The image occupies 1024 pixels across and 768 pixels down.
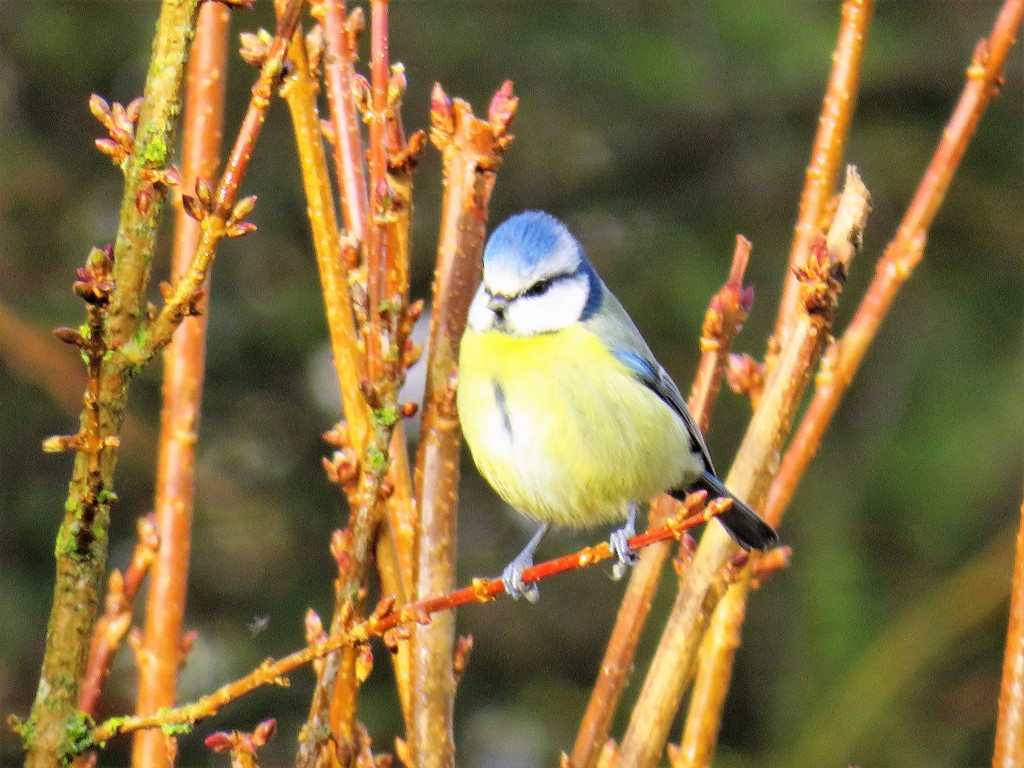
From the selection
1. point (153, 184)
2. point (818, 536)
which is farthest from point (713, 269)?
point (153, 184)

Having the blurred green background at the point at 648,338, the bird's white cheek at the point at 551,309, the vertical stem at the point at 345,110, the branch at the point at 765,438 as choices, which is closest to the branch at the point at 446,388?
Result: the vertical stem at the point at 345,110

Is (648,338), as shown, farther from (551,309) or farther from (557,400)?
(557,400)

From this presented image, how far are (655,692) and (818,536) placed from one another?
2.75 meters

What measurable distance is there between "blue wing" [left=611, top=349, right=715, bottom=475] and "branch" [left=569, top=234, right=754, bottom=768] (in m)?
0.37

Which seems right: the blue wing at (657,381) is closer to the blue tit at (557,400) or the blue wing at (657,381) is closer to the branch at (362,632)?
the blue tit at (557,400)

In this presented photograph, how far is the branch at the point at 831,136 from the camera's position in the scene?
→ 1.52 m

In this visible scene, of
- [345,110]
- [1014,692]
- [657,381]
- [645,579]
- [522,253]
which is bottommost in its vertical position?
[1014,692]

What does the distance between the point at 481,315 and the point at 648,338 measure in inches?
89.2

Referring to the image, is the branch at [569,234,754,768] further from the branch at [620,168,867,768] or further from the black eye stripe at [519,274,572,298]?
the black eye stripe at [519,274,572,298]

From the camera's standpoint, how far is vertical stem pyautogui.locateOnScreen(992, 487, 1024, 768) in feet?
3.63

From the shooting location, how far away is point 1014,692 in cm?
116

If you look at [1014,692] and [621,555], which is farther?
[621,555]

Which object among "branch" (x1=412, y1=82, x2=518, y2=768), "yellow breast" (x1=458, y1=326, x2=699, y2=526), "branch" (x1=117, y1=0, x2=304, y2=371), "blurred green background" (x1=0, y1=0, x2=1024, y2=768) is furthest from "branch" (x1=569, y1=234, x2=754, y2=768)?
"blurred green background" (x1=0, y1=0, x2=1024, y2=768)

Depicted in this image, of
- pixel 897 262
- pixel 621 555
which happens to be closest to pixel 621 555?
pixel 621 555
